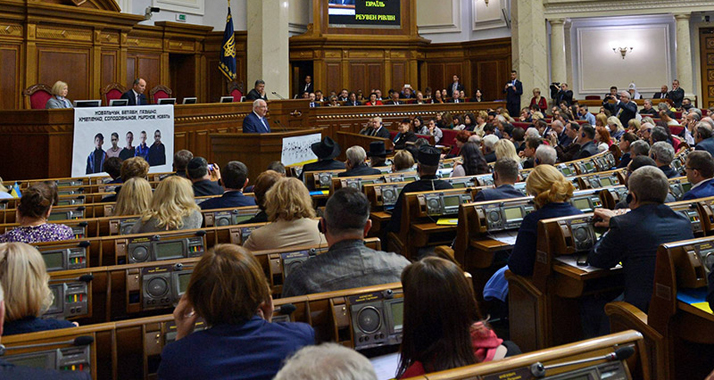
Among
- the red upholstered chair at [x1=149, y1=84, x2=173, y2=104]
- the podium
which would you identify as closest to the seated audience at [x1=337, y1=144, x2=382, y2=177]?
the podium

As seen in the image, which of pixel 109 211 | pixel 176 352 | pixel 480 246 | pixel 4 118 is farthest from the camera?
pixel 4 118

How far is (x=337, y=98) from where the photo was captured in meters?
16.8

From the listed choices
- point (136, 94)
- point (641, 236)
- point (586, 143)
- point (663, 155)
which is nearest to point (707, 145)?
point (586, 143)

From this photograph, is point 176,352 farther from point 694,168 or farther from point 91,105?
point 91,105

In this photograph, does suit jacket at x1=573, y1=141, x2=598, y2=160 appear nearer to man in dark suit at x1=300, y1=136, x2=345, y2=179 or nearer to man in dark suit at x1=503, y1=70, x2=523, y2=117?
man in dark suit at x1=300, y1=136, x2=345, y2=179

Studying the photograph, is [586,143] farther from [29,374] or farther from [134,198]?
[29,374]

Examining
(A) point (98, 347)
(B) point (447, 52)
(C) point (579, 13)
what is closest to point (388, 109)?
(B) point (447, 52)

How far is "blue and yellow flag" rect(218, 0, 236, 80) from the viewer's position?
1420cm

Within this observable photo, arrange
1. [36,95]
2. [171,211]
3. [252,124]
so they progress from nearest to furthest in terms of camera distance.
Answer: [171,211] < [252,124] < [36,95]

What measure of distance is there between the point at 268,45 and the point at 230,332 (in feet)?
44.0

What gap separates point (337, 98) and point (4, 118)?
9.01 meters

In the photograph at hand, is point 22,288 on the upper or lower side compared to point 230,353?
upper

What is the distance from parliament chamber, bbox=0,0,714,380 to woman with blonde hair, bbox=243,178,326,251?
0.13 meters

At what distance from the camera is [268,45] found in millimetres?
14797
